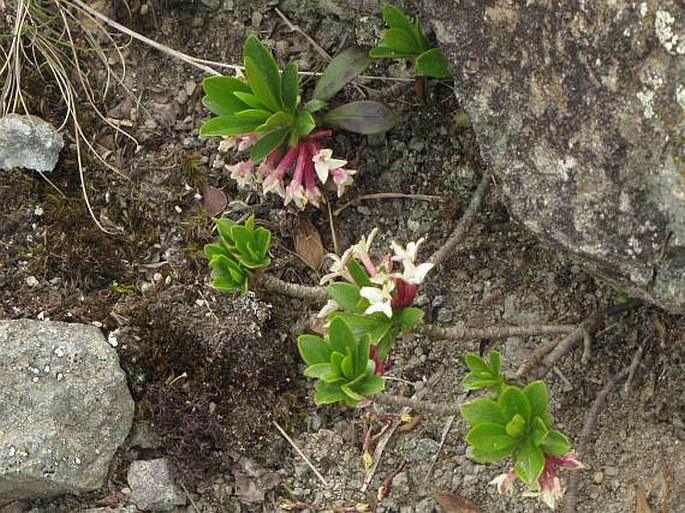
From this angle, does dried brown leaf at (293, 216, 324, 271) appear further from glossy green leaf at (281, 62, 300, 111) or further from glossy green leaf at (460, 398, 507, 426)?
glossy green leaf at (460, 398, 507, 426)

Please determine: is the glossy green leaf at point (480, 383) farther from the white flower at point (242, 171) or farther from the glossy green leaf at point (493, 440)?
the white flower at point (242, 171)

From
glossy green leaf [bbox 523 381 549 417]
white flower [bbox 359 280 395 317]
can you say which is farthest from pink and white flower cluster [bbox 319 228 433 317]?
glossy green leaf [bbox 523 381 549 417]

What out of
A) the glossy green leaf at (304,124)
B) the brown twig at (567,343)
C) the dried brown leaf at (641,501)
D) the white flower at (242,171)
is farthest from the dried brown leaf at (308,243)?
the dried brown leaf at (641,501)

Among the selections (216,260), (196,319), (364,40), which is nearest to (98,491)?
(196,319)

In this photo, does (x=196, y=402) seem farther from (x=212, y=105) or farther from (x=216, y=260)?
(x=212, y=105)

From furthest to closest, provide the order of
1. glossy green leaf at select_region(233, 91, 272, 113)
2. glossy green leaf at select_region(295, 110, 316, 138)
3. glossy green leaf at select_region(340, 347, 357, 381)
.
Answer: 1. glossy green leaf at select_region(295, 110, 316, 138)
2. glossy green leaf at select_region(233, 91, 272, 113)
3. glossy green leaf at select_region(340, 347, 357, 381)

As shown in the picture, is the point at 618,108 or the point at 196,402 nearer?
the point at 618,108
